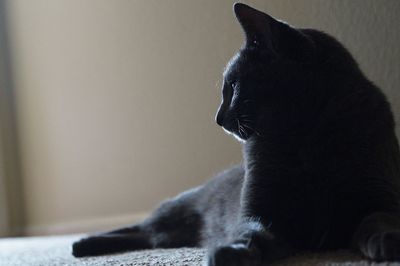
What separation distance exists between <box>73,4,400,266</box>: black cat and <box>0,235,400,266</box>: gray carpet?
47mm

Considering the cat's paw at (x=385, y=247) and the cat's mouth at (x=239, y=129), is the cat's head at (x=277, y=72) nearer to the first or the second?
the cat's mouth at (x=239, y=129)

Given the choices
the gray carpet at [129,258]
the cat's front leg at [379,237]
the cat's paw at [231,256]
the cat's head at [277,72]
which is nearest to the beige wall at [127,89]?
the gray carpet at [129,258]

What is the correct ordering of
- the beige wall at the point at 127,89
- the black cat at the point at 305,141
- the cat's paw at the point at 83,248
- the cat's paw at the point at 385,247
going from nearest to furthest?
the cat's paw at the point at 385,247 < the black cat at the point at 305,141 < the cat's paw at the point at 83,248 < the beige wall at the point at 127,89

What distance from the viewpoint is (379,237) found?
0.70m

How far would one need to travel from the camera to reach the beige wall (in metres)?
1.38

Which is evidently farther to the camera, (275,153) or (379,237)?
(275,153)

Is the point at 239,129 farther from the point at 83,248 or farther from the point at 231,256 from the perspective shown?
the point at 83,248

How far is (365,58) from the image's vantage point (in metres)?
1.33

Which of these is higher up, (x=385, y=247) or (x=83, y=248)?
(x=385, y=247)

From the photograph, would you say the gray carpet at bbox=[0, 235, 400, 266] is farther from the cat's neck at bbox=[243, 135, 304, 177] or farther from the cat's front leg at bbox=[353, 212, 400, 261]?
the cat's neck at bbox=[243, 135, 304, 177]

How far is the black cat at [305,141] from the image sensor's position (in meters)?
0.85

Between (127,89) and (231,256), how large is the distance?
1.11 meters

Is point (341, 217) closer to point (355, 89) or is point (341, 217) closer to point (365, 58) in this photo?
point (355, 89)

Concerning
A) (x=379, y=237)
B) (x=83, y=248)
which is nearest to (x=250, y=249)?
(x=379, y=237)
